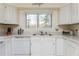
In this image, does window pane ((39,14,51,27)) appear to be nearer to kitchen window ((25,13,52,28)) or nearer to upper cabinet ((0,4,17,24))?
kitchen window ((25,13,52,28))

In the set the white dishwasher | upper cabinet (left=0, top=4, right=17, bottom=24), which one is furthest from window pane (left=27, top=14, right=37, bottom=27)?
the white dishwasher

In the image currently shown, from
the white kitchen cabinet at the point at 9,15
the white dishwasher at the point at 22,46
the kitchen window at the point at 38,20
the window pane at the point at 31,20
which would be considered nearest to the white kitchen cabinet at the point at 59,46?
the white dishwasher at the point at 22,46

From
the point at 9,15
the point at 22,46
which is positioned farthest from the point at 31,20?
the point at 22,46

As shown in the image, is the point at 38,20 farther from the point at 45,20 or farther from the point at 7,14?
the point at 7,14

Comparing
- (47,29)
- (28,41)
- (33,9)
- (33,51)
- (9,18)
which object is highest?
(33,9)

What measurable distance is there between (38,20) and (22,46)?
1367mm

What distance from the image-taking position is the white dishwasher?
4.45 m

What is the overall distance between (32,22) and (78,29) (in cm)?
194

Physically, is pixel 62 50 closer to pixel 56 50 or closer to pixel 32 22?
pixel 56 50

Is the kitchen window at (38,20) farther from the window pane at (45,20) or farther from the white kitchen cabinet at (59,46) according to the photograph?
the white kitchen cabinet at (59,46)

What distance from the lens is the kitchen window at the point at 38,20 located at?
17.7 ft

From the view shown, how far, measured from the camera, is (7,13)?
14.1 feet

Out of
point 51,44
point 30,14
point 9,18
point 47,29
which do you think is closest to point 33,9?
point 30,14

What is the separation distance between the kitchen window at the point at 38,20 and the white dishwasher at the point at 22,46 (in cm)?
102
